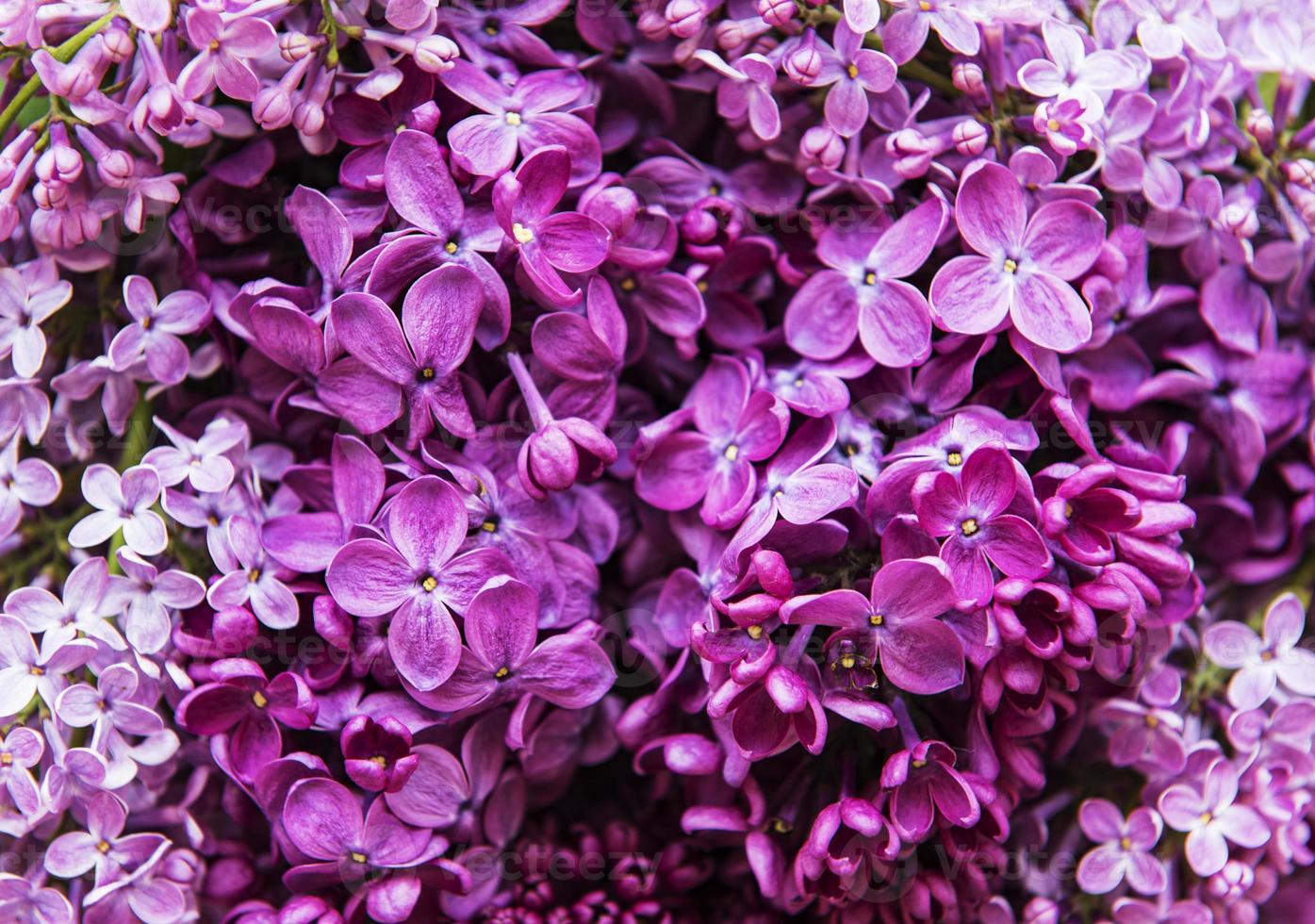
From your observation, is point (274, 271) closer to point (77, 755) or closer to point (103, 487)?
point (103, 487)

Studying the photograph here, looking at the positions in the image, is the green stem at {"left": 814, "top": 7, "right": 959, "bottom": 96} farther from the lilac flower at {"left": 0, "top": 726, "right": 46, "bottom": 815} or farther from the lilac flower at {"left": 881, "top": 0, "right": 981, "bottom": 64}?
the lilac flower at {"left": 0, "top": 726, "right": 46, "bottom": 815}

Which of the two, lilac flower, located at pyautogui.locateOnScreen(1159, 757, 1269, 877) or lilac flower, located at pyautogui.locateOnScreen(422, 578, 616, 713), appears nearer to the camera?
lilac flower, located at pyautogui.locateOnScreen(422, 578, 616, 713)

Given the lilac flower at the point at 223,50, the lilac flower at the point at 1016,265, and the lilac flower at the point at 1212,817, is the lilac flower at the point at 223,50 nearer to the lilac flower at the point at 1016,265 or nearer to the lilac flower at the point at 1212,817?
the lilac flower at the point at 1016,265

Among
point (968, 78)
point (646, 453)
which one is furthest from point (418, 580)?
point (968, 78)

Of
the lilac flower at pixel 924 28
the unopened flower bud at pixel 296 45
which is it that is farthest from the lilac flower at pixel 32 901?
the lilac flower at pixel 924 28

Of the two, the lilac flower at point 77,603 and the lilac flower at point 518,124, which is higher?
the lilac flower at point 518,124

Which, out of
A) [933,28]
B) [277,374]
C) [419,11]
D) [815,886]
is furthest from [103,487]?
[933,28]

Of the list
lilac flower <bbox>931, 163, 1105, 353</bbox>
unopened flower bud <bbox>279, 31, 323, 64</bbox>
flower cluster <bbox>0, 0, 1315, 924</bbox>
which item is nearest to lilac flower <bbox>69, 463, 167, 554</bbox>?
flower cluster <bbox>0, 0, 1315, 924</bbox>
